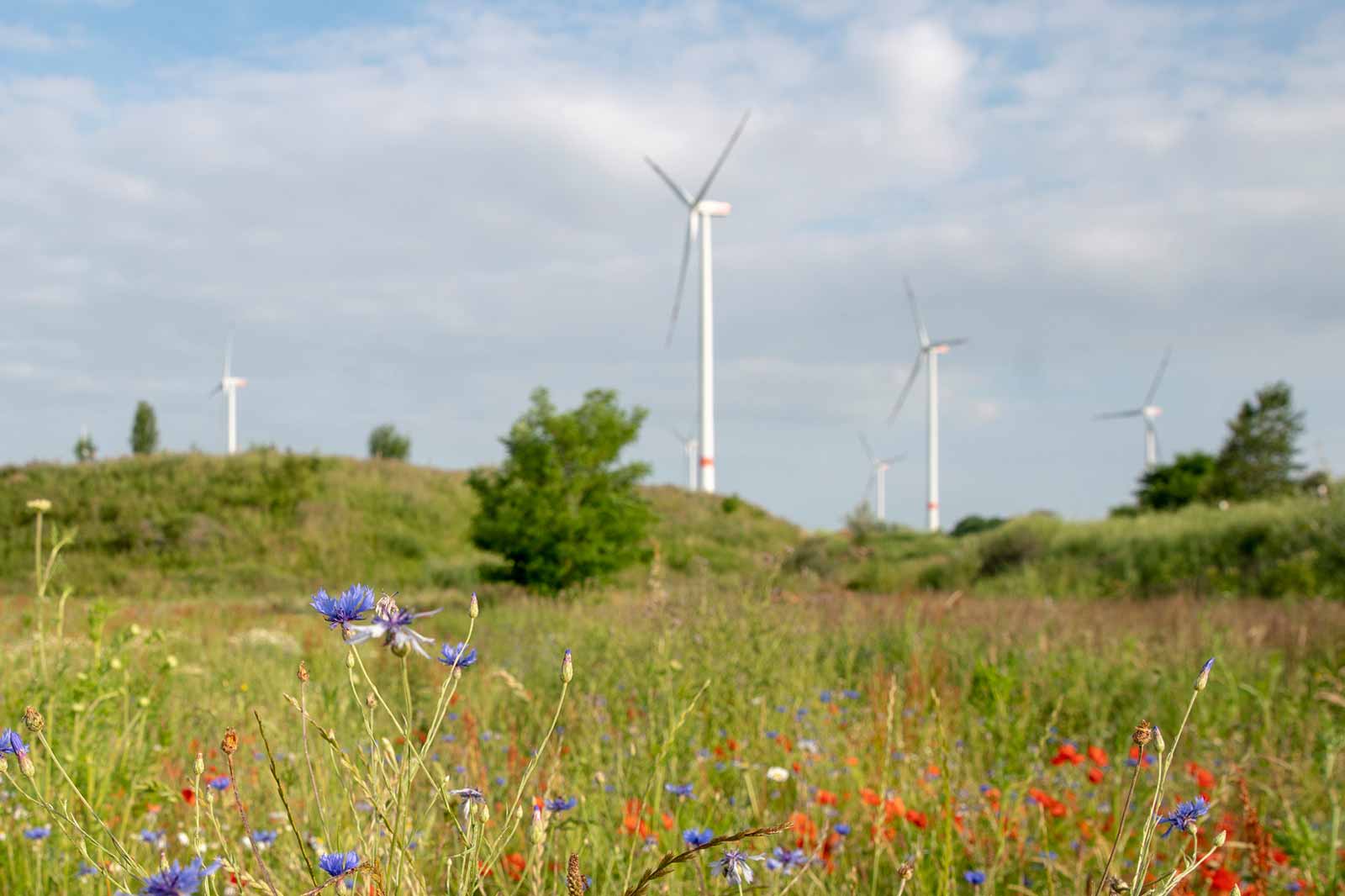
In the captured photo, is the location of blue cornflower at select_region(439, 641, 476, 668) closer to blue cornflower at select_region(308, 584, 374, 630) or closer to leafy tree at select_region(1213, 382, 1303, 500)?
blue cornflower at select_region(308, 584, 374, 630)

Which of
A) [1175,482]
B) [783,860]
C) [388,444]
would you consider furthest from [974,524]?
[783,860]

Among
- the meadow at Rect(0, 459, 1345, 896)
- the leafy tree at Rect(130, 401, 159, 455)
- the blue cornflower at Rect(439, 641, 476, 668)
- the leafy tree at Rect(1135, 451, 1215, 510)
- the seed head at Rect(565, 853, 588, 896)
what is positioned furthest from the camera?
the leafy tree at Rect(130, 401, 159, 455)

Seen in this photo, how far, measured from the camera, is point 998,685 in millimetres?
5586

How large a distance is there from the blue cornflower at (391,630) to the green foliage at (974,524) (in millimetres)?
39409

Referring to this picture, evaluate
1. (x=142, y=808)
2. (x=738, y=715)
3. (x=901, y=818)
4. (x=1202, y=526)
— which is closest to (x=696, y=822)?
(x=901, y=818)

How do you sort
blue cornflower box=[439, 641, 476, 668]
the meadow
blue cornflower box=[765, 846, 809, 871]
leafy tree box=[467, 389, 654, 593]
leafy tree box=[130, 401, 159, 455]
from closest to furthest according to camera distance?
blue cornflower box=[439, 641, 476, 668], the meadow, blue cornflower box=[765, 846, 809, 871], leafy tree box=[467, 389, 654, 593], leafy tree box=[130, 401, 159, 455]

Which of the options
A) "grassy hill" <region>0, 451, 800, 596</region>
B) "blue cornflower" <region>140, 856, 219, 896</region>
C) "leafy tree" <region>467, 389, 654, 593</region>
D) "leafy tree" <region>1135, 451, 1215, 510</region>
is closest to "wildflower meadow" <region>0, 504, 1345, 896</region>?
"blue cornflower" <region>140, 856, 219, 896</region>

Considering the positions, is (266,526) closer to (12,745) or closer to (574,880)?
(12,745)

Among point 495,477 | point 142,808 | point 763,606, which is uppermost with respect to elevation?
point 495,477

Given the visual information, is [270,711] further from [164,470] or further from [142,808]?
[164,470]

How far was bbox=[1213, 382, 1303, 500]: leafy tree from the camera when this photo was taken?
2903 centimetres

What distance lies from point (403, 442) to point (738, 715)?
1722 inches

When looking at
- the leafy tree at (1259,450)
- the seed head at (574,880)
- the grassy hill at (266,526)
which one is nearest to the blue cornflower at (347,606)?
the seed head at (574,880)

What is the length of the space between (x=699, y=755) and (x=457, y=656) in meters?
2.45
